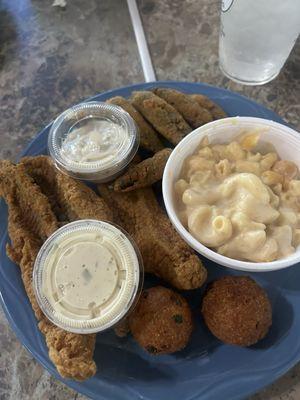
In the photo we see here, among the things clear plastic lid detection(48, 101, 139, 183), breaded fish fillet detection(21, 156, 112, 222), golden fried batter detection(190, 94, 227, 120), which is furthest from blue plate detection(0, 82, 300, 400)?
golden fried batter detection(190, 94, 227, 120)

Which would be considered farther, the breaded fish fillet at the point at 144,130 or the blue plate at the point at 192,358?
the breaded fish fillet at the point at 144,130

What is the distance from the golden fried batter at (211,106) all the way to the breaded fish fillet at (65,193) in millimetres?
412

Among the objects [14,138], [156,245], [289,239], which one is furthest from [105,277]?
A: [14,138]

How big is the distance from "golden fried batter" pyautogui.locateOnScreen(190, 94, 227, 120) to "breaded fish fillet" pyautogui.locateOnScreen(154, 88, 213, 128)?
16 mm

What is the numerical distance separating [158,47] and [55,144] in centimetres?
69

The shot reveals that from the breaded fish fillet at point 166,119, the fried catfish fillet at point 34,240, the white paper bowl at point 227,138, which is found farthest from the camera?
the breaded fish fillet at point 166,119

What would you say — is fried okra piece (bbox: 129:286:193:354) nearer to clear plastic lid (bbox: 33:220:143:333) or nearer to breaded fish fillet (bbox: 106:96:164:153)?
clear plastic lid (bbox: 33:220:143:333)

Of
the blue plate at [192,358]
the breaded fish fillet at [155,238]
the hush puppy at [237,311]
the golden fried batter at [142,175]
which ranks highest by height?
the golden fried batter at [142,175]

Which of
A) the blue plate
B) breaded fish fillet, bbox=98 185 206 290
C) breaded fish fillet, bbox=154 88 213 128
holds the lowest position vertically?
the blue plate

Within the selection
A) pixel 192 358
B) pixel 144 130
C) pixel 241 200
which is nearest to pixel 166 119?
pixel 144 130

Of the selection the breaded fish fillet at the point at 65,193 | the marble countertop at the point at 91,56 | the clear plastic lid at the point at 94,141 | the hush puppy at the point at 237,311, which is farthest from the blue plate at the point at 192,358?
the marble countertop at the point at 91,56

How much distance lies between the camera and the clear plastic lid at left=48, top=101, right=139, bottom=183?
3.74 feet

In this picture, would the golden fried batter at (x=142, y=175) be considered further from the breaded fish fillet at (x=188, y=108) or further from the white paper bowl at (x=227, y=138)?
the breaded fish fillet at (x=188, y=108)

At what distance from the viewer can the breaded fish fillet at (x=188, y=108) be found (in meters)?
1.24
